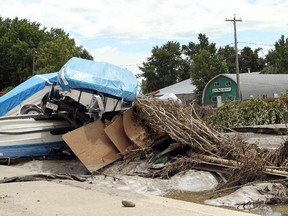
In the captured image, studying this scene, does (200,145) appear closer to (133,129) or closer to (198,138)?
(198,138)

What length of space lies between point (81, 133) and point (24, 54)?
56548 mm

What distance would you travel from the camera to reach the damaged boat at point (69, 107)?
13.0 meters

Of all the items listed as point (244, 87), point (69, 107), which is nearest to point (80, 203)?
point (69, 107)

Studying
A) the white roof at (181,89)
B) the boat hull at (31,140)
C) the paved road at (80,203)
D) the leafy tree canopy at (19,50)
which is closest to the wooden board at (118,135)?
the boat hull at (31,140)

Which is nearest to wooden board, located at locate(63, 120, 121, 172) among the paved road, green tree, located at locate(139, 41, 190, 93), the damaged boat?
the damaged boat

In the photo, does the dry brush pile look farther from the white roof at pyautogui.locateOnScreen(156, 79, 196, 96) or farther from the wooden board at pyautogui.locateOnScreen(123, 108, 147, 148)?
the white roof at pyautogui.locateOnScreen(156, 79, 196, 96)

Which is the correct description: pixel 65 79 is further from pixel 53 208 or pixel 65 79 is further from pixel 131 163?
pixel 53 208

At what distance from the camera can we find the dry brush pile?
9797 millimetres

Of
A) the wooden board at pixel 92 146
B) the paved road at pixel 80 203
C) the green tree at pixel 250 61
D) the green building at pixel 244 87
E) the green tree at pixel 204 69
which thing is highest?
the green tree at pixel 250 61

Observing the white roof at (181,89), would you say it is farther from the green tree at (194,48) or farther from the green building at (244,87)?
the green tree at (194,48)

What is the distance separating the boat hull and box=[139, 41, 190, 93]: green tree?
64734 millimetres

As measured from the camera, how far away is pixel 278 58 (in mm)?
84062

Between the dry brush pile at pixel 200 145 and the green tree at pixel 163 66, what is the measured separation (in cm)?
6587

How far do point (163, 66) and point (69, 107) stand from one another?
71.3 m
